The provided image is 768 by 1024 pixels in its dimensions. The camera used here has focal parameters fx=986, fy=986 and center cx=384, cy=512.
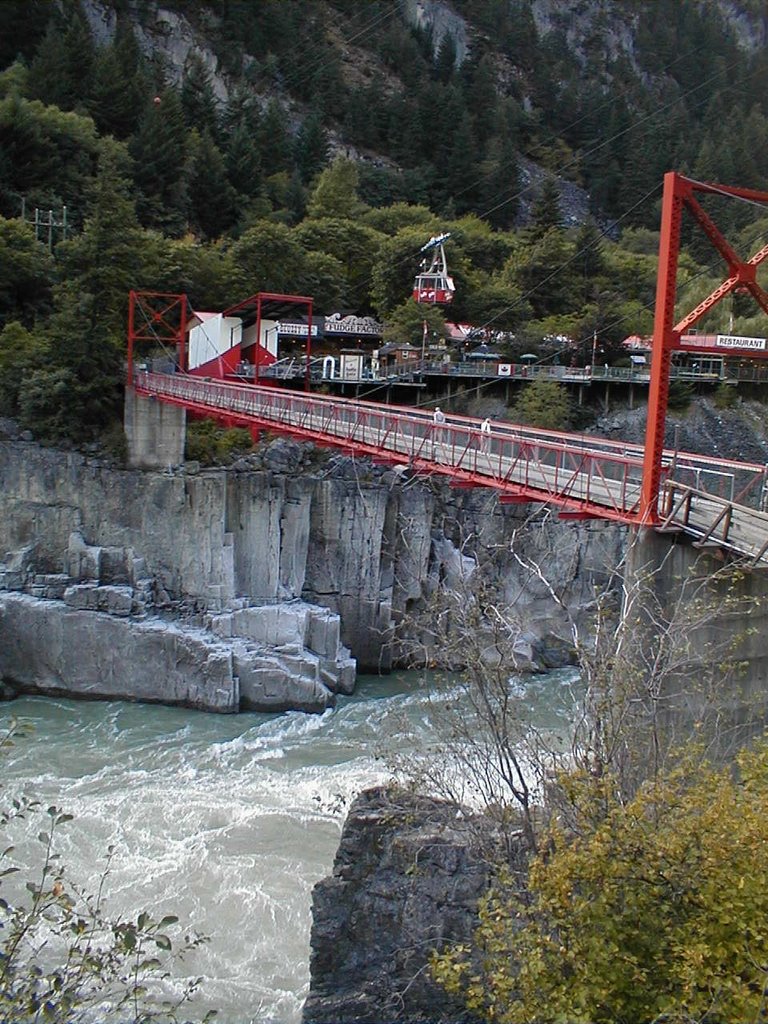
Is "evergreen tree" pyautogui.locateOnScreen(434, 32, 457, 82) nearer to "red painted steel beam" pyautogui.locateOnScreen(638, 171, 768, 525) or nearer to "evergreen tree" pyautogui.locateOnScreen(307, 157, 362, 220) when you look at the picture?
"evergreen tree" pyautogui.locateOnScreen(307, 157, 362, 220)

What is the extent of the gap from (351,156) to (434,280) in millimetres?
25935

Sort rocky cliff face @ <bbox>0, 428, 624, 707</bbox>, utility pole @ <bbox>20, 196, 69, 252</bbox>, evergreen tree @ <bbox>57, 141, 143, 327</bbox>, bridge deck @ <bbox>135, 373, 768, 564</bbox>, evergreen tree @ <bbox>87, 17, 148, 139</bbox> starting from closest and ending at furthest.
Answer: bridge deck @ <bbox>135, 373, 768, 564</bbox>
rocky cliff face @ <bbox>0, 428, 624, 707</bbox>
evergreen tree @ <bbox>57, 141, 143, 327</bbox>
utility pole @ <bbox>20, 196, 69, 252</bbox>
evergreen tree @ <bbox>87, 17, 148, 139</bbox>

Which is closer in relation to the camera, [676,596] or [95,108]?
[676,596]

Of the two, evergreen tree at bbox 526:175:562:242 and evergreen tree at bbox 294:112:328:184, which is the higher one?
evergreen tree at bbox 294:112:328:184

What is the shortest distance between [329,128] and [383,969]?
5712 centimetres

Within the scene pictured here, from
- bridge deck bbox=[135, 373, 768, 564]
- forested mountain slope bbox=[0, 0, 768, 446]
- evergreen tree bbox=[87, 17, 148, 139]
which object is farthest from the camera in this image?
evergreen tree bbox=[87, 17, 148, 139]

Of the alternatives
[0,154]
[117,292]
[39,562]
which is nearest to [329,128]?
[0,154]

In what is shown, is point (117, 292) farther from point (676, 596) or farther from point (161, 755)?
point (676, 596)

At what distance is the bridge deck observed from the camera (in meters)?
10.1

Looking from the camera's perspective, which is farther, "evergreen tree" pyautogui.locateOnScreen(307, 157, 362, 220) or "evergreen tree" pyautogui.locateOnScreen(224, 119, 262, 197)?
"evergreen tree" pyautogui.locateOnScreen(224, 119, 262, 197)

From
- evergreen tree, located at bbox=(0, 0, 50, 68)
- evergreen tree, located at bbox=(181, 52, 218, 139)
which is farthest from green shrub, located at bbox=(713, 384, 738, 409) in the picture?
evergreen tree, located at bbox=(0, 0, 50, 68)

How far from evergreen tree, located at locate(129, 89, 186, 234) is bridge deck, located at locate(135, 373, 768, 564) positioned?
17070mm

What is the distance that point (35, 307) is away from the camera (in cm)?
2689

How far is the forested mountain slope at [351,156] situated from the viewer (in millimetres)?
26391
